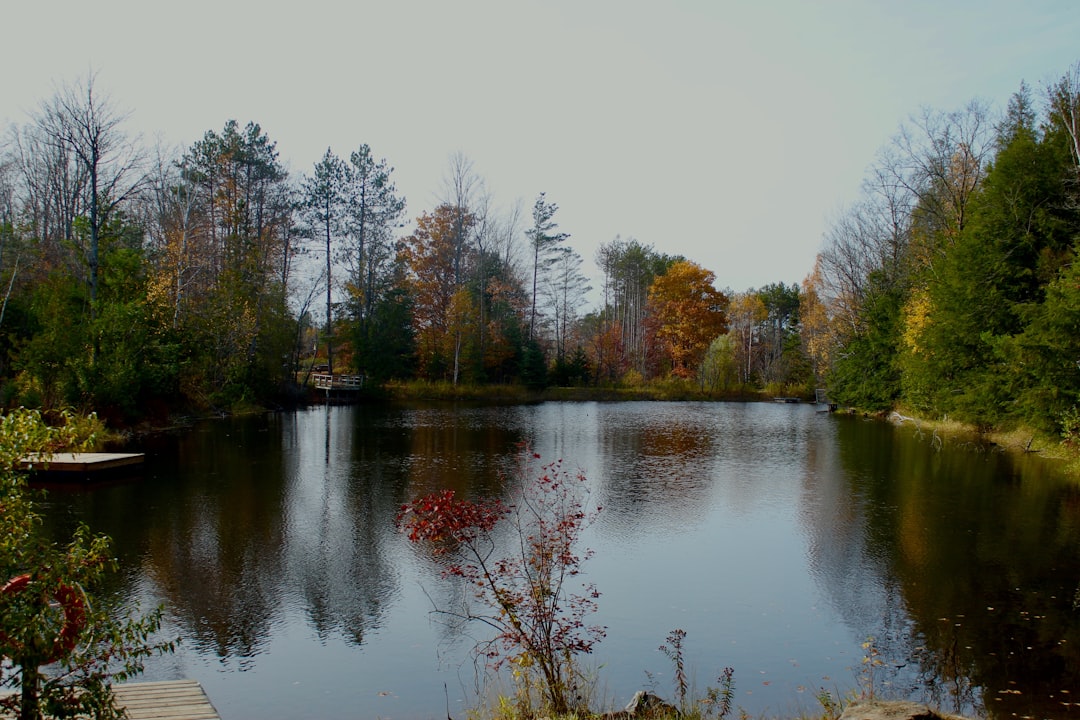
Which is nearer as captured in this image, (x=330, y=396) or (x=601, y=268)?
(x=330, y=396)

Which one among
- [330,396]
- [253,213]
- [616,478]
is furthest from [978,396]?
[253,213]

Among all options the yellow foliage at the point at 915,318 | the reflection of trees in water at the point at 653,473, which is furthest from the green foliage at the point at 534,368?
the yellow foliage at the point at 915,318

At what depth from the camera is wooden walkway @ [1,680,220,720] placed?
4785 mm

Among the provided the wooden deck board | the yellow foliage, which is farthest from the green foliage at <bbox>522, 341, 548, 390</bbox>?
the wooden deck board

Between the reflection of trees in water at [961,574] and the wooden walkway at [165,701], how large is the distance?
5.46 m

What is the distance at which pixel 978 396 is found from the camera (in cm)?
2180

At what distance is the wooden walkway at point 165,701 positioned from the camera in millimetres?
4785

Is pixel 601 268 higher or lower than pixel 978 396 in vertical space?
higher

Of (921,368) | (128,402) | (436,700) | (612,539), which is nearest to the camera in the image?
(436,700)

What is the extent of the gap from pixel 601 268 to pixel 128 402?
4418 cm

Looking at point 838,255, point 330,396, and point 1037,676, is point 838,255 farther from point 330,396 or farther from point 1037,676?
point 1037,676

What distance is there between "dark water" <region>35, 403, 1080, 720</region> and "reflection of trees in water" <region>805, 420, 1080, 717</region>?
4cm

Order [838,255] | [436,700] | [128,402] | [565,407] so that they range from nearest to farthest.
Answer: [436,700] → [128,402] → [565,407] → [838,255]

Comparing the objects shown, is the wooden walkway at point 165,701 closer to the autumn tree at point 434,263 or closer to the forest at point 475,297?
the forest at point 475,297
